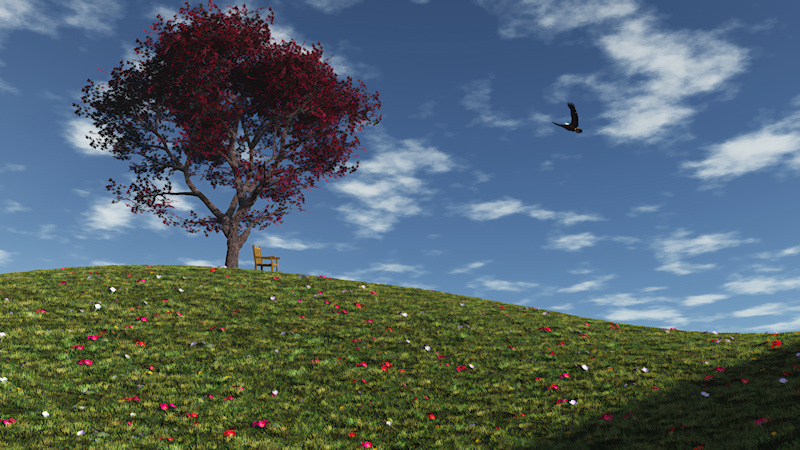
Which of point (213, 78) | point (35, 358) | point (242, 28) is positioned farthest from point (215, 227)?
point (35, 358)

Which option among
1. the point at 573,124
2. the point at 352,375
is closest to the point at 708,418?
the point at 352,375

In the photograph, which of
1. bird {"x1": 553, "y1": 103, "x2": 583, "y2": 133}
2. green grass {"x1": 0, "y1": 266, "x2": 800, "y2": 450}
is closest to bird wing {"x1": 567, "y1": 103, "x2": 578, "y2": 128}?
bird {"x1": 553, "y1": 103, "x2": 583, "y2": 133}

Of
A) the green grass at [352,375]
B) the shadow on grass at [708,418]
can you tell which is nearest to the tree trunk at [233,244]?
the green grass at [352,375]

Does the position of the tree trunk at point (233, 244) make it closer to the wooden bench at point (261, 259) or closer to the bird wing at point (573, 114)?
the wooden bench at point (261, 259)

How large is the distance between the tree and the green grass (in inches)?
443

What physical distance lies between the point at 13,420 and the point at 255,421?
4.56m

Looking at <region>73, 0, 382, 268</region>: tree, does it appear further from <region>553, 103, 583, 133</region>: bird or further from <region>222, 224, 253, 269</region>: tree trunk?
<region>553, 103, 583, 133</region>: bird

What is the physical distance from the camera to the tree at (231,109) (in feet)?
101

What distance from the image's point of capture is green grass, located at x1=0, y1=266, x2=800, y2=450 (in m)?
10.2

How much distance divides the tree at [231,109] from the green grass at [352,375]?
36.9ft

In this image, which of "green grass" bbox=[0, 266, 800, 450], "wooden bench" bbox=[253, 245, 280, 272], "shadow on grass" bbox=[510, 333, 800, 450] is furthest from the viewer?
"wooden bench" bbox=[253, 245, 280, 272]

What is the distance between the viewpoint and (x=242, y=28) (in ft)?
105

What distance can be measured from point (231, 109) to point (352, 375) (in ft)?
72.9

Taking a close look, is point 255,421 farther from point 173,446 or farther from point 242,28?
point 242,28
